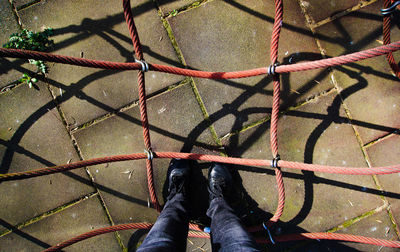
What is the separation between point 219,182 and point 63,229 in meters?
1.35

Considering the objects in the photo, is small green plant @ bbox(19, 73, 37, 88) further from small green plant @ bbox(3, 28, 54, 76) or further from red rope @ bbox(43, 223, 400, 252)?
red rope @ bbox(43, 223, 400, 252)

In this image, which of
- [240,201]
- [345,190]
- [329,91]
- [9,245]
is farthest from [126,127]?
[345,190]

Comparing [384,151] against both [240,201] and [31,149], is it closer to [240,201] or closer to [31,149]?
[240,201]

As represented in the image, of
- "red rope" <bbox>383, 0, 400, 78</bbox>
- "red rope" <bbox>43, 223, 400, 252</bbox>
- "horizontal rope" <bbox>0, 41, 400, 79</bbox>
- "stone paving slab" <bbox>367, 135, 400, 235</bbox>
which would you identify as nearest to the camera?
"horizontal rope" <bbox>0, 41, 400, 79</bbox>

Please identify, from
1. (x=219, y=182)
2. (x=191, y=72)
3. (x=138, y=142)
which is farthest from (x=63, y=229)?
(x=191, y=72)

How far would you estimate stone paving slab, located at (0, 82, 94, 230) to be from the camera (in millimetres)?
1980

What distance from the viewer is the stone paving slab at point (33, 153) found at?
198 cm

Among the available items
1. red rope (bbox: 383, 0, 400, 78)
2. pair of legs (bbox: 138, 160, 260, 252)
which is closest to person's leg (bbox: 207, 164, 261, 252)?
pair of legs (bbox: 138, 160, 260, 252)

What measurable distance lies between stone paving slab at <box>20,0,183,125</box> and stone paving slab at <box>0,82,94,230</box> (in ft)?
0.60

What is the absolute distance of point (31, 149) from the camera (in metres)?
2.01

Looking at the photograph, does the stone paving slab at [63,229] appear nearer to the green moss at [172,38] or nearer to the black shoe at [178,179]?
the black shoe at [178,179]

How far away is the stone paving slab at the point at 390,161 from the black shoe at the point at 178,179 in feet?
4.75

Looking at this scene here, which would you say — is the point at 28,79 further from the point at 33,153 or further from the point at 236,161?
the point at 236,161

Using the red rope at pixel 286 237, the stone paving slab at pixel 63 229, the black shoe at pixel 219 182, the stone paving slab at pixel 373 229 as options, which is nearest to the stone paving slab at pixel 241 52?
the black shoe at pixel 219 182
